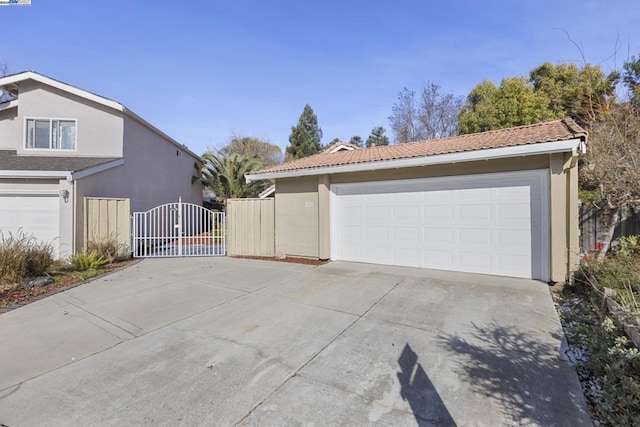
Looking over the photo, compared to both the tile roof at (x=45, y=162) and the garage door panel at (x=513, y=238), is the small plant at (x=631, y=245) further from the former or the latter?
the tile roof at (x=45, y=162)

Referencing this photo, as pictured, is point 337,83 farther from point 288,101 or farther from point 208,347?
point 208,347

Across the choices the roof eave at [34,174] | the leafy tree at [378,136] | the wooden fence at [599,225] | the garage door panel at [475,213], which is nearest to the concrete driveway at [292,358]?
the garage door panel at [475,213]

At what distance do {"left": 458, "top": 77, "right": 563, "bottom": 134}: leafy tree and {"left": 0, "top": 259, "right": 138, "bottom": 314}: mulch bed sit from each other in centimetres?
1839

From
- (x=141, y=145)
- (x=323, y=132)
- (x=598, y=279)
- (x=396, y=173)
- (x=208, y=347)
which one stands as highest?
(x=323, y=132)

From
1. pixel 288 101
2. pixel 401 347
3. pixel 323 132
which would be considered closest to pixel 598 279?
pixel 401 347

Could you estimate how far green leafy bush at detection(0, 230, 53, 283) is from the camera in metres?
6.88

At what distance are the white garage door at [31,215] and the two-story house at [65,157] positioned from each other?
24 millimetres

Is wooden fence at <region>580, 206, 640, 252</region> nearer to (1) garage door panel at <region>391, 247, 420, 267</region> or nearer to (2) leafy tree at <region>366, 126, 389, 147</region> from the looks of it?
(1) garage door panel at <region>391, 247, 420, 267</region>

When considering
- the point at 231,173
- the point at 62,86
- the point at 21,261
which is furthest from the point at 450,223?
the point at 62,86

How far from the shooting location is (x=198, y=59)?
35.9ft

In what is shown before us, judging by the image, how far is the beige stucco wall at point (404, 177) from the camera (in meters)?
6.15

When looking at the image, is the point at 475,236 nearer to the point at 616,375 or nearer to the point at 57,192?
the point at 616,375

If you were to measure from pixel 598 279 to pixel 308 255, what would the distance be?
6962 mm

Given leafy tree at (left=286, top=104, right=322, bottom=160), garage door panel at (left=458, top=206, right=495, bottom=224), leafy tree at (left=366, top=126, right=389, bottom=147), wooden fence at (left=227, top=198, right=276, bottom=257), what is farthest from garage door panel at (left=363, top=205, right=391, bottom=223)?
leafy tree at (left=366, top=126, right=389, bottom=147)
